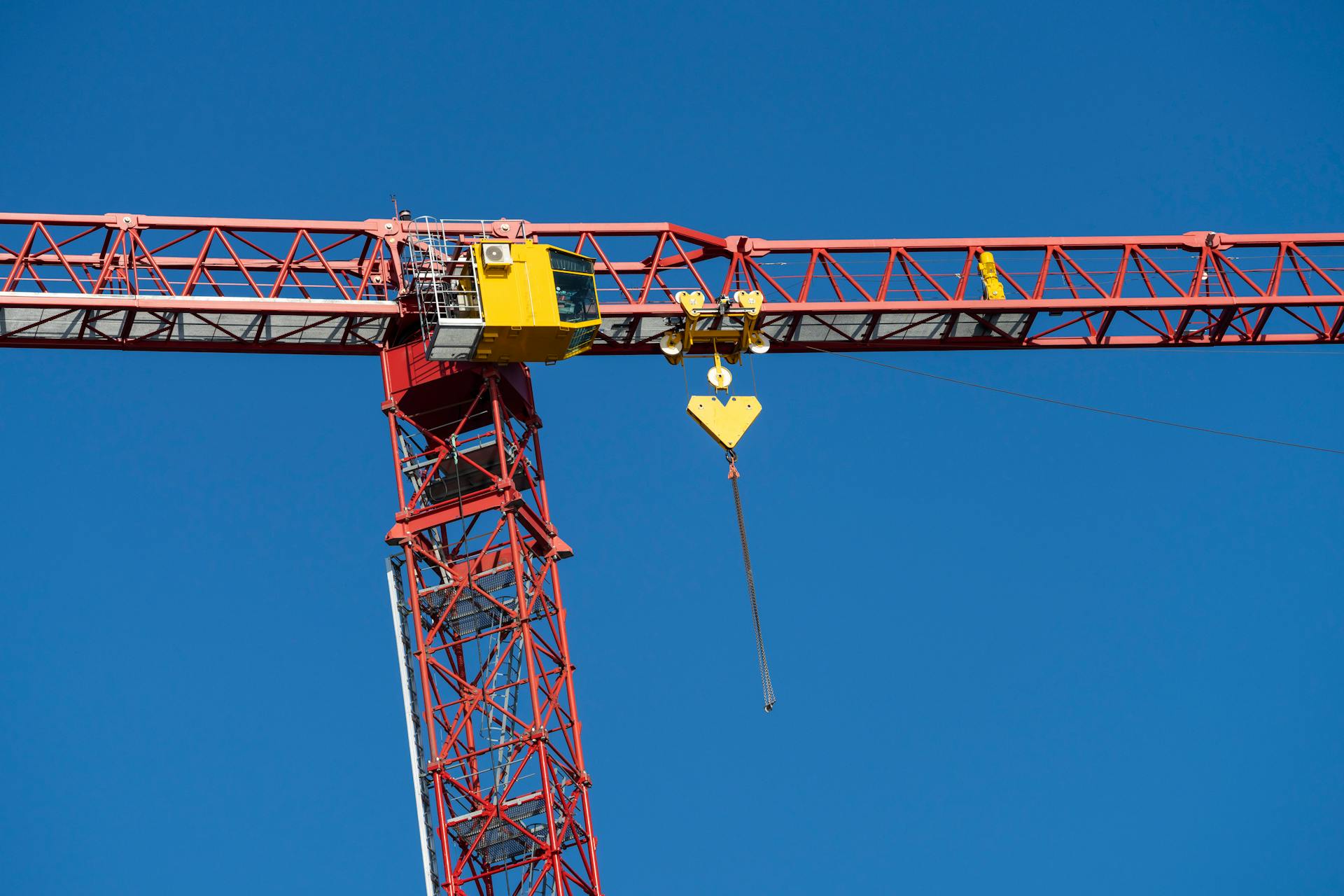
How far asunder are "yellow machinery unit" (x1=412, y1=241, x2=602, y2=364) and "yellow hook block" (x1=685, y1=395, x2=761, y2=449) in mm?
3000

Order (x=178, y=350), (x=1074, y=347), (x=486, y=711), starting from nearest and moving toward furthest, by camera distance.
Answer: (x=486, y=711) → (x=178, y=350) → (x=1074, y=347)

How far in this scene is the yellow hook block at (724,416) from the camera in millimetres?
45500

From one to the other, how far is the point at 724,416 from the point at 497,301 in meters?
5.45

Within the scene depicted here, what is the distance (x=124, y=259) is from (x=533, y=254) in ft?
27.4

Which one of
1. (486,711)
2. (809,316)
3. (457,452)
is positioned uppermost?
(809,316)

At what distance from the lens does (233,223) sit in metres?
44.8

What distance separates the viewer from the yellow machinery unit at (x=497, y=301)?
43688 mm

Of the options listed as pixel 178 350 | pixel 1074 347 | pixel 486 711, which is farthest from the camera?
pixel 1074 347

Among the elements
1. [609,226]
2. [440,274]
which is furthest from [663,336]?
[440,274]

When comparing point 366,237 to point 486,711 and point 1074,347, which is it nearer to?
point 486,711

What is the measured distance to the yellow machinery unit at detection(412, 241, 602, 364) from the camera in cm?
4369

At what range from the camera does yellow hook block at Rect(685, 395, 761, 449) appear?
4550 centimetres

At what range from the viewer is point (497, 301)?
43906 mm

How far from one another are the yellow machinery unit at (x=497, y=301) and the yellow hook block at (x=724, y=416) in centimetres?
300
